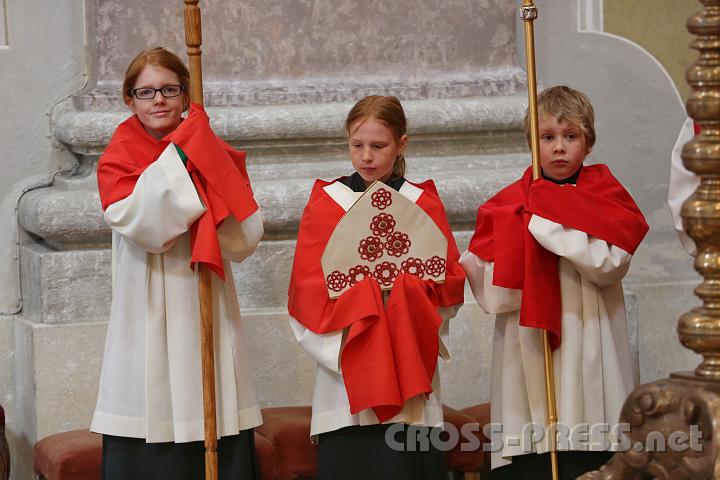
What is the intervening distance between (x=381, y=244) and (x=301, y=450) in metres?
0.87

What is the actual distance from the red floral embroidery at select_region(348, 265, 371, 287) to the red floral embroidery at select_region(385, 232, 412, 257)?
94 millimetres

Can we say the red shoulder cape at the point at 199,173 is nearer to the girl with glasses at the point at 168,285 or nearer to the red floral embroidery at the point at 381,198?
the girl with glasses at the point at 168,285

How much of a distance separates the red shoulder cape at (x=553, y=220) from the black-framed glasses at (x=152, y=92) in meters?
1.07

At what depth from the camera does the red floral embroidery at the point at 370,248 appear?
3.91m

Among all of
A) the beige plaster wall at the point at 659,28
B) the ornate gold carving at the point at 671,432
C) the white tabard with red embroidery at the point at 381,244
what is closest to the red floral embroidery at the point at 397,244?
the white tabard with red embroidery at the point at 381,244

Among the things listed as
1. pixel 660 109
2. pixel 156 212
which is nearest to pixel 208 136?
pixel 156 212

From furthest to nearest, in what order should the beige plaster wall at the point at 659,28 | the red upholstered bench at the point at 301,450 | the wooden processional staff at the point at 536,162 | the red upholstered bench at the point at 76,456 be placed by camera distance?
the beige plaster wall at the point at 659,28
the red upholstered bench at the point at 301,450
the red upholstered bench at the point at 76,456
the wooden processional staff at the point at 536,162

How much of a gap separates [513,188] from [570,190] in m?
0.28

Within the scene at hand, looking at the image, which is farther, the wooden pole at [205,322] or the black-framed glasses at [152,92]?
the black-framed glasses at [152,92]

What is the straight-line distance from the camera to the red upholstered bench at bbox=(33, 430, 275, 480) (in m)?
4.13

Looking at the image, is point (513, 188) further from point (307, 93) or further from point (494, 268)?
point (307, 93)

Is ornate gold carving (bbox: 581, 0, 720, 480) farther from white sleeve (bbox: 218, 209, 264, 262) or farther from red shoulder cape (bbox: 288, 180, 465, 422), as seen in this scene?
white sleeve (bbox: 218, 209, 264, 262)

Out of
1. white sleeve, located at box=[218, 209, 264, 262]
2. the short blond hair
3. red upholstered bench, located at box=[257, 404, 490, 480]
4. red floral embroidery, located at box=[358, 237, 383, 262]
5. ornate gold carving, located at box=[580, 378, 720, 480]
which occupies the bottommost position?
red upholstered bench, located at box=[257, 404, 490, 480]

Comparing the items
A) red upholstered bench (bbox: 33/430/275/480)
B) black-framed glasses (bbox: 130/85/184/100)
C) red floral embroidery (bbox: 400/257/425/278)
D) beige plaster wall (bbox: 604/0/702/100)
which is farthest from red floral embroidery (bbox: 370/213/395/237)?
beige plaster wall (bbox: 604/0/702/100)
